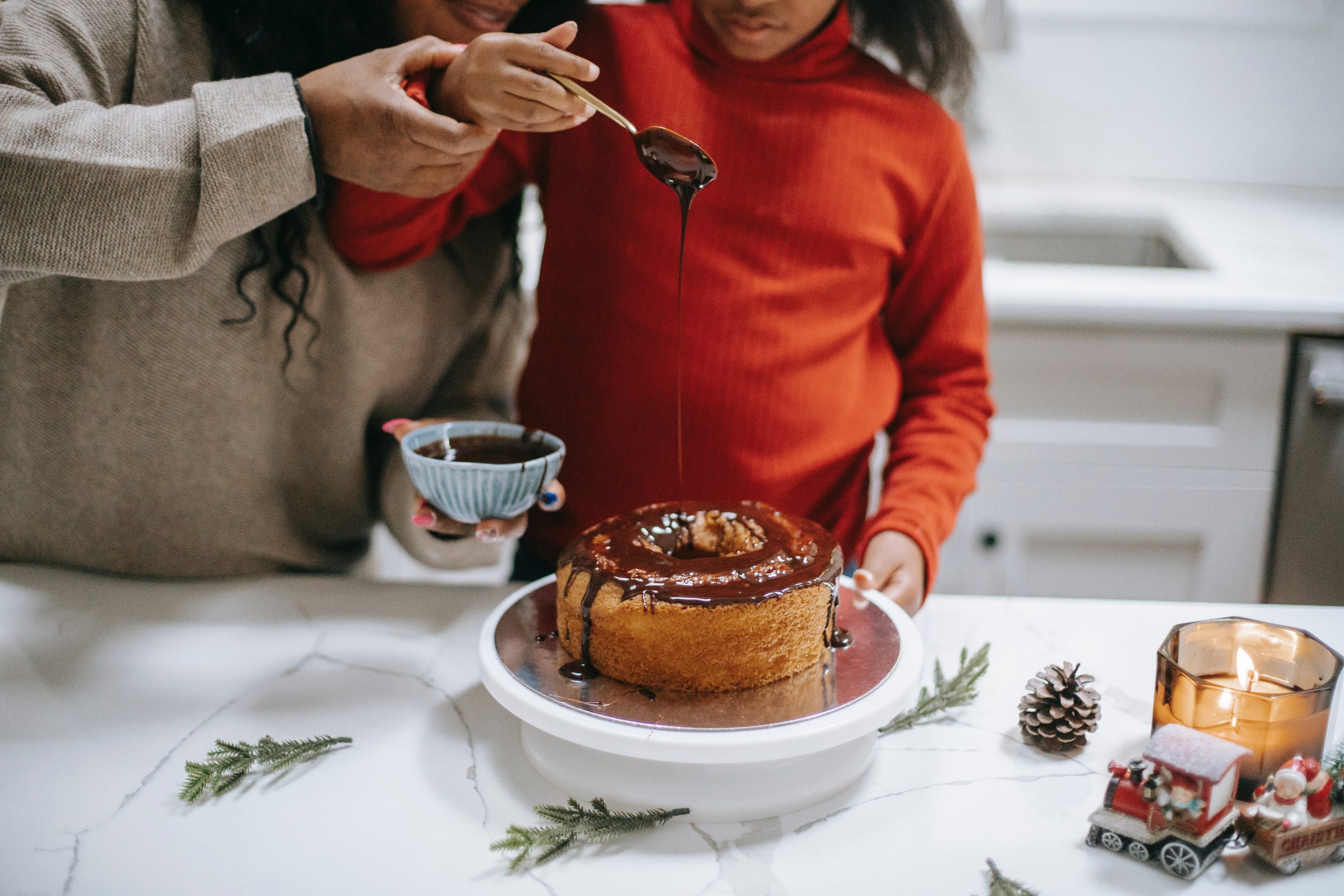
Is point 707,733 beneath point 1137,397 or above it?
above

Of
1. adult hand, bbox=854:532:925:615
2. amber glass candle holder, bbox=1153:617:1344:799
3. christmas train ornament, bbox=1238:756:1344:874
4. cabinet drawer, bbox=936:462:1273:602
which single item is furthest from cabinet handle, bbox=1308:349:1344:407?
christmas train ornament, bbox=1238:756:1344:874

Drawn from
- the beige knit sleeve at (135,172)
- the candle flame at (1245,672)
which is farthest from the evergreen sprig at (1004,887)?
the beige knit sleeve at (135,172)

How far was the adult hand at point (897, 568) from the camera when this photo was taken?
1034 millimetres

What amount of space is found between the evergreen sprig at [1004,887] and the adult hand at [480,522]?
1.65 feet

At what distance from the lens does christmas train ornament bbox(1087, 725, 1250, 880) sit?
2.09 ft

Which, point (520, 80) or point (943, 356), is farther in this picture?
point (943, 356)

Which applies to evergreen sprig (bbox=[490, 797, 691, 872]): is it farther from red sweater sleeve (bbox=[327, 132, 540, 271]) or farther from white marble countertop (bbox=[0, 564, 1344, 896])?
red sweater sleeve (bbox=[327, 132, 540, 271])

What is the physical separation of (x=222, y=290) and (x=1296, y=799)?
1.09 metres

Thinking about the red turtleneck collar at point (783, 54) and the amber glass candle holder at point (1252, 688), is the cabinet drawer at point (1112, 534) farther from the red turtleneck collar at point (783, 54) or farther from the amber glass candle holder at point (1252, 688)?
the amber glass candle holder at point (1252, 688)

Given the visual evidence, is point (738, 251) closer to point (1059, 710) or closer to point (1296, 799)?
point (1059, 710)

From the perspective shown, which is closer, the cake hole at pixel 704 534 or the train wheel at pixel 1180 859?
the train wheel at pixel 1180 859

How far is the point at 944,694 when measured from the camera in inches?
33.9

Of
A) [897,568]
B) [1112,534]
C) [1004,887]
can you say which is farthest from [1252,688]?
[1112,534]

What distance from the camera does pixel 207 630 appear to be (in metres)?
0.97
